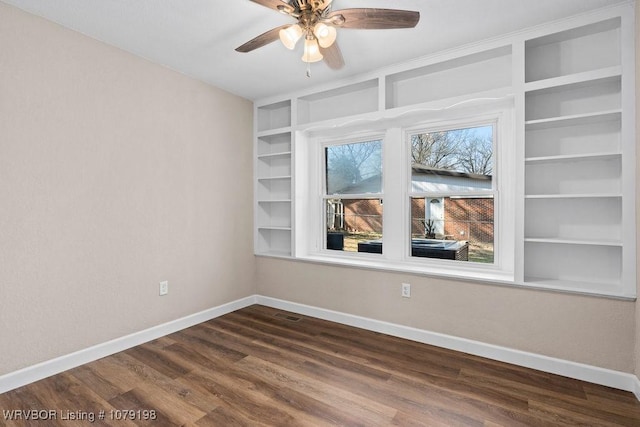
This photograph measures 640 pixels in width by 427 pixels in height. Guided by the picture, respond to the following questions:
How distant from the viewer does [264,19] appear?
2.31m

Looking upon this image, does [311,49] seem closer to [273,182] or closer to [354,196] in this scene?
[354,196]

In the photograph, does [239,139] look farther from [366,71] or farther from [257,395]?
[257,395]

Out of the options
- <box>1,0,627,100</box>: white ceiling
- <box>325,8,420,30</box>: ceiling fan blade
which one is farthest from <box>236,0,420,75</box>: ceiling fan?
<box>1,0,627,100</box>: white ceiling

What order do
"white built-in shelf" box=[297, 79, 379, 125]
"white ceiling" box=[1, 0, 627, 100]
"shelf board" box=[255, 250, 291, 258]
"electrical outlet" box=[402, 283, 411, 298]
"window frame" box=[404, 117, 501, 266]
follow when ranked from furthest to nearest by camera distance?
"shelf board" box=[255, 250, 291, 258]
"white built-in shelf" box=[297, 79, 379, 125]
"electrical outlet" box=[402, 283, 411, 298]
"window frame" box=[404, 117, 501, 266]
"white ceiling" box=[1, 0, 627, 100]

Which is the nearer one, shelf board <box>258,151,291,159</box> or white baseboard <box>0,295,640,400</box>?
white baseboard <box>0,295,640,400</box>

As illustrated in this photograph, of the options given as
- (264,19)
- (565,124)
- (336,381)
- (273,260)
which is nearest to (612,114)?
(565,124)

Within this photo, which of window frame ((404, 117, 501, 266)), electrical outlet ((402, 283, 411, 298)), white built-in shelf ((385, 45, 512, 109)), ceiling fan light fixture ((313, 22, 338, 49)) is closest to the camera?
ceiling fan light fixture ((313, 22, 338, 49))

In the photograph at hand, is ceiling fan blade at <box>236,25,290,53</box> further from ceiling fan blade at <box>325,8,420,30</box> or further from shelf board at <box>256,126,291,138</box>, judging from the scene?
shelf board at <box>256,126,291,138</box>

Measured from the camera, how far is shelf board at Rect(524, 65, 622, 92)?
86.0 inches

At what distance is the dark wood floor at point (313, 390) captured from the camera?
1.90m

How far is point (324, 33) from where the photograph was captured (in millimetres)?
1877

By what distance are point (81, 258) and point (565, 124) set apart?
3882 millimetres

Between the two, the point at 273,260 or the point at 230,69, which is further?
the point at 273,260

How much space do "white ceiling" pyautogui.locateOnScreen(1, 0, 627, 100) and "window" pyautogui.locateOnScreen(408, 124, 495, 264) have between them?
83 centimetres
